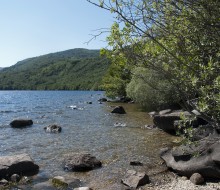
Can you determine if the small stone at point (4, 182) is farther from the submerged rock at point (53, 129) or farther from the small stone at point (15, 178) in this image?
the submerged rock at point (53, 129)

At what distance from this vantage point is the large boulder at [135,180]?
14.1m

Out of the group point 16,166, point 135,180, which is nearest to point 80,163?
point 16,166

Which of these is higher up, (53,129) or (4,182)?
(53,129)

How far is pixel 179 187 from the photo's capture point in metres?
13.4

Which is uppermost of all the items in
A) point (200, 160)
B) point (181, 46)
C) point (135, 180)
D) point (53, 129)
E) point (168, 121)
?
point (181, 46)

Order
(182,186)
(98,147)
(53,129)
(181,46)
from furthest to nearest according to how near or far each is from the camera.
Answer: (53,129) < (98,147) < (182,186) < (181,46)

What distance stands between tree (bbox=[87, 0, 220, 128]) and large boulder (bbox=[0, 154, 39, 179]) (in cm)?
1157

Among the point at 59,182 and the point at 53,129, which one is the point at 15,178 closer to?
the point at 59,182

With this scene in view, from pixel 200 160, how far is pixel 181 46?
9116mm

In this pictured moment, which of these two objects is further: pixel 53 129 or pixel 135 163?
pixel 53 129

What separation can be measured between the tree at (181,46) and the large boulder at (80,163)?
1111 centimetres

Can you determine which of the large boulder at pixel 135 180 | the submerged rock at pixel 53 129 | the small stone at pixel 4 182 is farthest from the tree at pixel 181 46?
the submerged rock at pixel 53 129

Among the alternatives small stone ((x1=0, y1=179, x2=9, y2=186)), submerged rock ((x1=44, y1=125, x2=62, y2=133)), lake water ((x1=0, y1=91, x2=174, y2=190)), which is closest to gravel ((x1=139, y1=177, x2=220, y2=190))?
lake water ((x1=0, y1=91, x2=174, y2=190))

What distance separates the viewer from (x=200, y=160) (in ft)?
47.9
